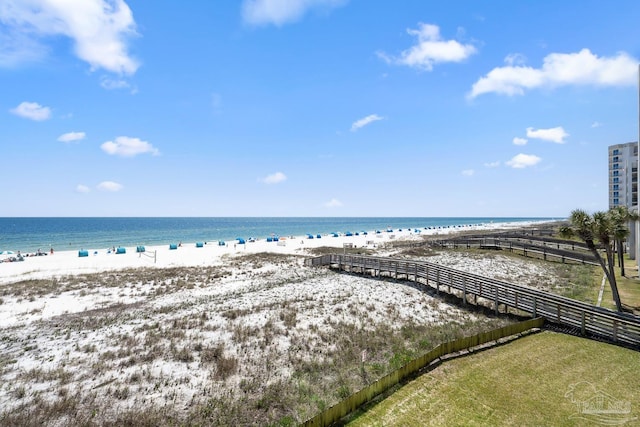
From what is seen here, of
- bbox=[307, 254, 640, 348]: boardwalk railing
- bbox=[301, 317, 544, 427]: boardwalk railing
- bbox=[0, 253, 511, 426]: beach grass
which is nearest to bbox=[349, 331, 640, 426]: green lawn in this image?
bbox=[301, 317, 544, 427]: boardwalk railing

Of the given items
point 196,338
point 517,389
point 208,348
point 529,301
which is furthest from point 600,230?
point 196,338

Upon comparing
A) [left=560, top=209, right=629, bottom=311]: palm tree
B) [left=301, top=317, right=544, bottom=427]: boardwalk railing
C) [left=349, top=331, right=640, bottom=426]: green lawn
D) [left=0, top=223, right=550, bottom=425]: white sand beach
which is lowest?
[left=0, top=223, right=550, bottom=425]: white sand beach

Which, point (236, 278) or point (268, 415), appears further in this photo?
point (236, 278)

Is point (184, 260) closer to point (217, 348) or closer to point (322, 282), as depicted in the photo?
point (322, 282)

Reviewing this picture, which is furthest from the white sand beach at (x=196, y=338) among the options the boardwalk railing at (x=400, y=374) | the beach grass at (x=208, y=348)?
the boardwalk railing at (x=400, y=374)

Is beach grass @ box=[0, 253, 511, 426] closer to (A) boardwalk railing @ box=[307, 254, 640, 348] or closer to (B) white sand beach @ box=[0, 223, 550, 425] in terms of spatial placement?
(B) white sand beach @ box=[0, 223, 550, 425]

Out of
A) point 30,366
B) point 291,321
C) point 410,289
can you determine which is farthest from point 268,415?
point 410,289

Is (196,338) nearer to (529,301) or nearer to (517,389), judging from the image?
(517,389)
